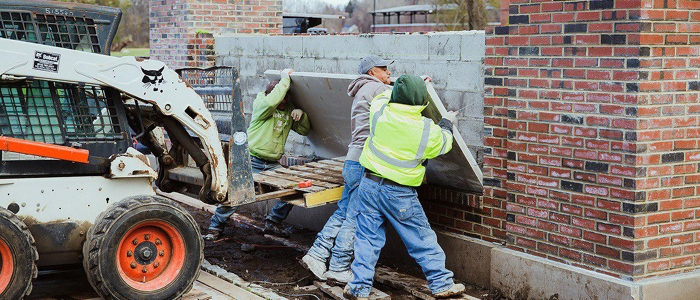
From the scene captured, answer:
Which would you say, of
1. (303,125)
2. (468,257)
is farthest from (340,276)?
(303,125)

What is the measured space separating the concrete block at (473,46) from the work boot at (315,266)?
2178mm

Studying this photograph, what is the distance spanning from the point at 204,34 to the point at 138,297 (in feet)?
19.3

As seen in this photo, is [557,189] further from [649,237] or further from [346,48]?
[346,48]

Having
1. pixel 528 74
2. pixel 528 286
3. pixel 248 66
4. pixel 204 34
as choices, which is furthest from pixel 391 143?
pixel 204 34

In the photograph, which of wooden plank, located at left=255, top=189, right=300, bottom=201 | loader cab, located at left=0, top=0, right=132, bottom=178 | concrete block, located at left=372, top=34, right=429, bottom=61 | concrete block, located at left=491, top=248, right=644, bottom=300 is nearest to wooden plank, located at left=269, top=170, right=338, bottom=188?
wooden plank, located at left=255, top=189, right=300, bottom=201

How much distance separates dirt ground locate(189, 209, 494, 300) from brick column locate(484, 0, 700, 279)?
113 centimetres

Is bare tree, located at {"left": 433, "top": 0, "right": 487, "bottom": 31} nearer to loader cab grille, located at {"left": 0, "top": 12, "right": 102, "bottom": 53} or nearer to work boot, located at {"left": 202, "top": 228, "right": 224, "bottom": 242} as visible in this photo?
work boot, located at {"left": 202, "top": 228, "right": 224, "bottom": 242}

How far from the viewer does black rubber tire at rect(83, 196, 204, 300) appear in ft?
17.9

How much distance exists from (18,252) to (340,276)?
8.62ft

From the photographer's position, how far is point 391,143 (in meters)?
5.99

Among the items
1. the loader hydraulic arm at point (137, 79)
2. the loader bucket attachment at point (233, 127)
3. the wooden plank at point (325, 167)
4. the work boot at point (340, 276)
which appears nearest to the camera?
the loader hydraulic arm at point (137, 79)

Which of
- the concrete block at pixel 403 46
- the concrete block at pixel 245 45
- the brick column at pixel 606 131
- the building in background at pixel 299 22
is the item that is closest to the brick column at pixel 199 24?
the concrete block at pixel 245 45

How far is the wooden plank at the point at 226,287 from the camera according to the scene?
628cm

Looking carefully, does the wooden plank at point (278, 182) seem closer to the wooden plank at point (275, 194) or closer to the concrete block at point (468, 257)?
the wooden plank at point (275, 194)
